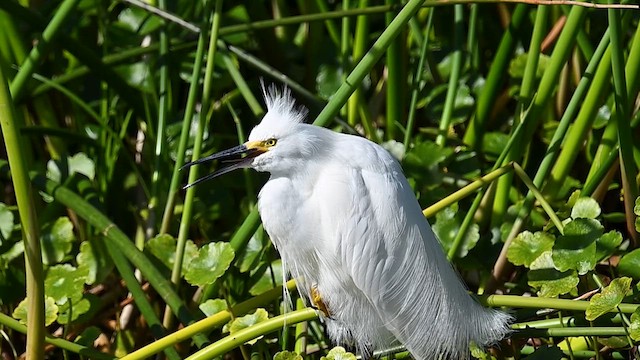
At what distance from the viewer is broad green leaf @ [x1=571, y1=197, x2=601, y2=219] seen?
172 cm

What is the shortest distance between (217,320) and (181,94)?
139 cm

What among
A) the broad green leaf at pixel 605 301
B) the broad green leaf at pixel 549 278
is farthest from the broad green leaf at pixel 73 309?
the broad green leaf at pixel 605 301

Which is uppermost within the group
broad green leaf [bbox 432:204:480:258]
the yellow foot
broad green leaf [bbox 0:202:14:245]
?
broad green leaf [bbox 0:202:14:245]

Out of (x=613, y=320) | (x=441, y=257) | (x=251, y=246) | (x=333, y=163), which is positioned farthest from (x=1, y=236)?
(x=613, y=320)

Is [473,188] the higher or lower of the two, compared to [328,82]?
lower

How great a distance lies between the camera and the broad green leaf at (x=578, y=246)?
63.4 inches

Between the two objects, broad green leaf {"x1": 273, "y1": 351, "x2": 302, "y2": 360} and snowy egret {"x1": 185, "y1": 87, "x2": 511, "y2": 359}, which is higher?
snowy egret {"x1": 185, "y1": 87, "x2": 511, "y2": 359}

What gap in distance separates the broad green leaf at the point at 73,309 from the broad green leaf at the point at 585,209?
40.7 inches

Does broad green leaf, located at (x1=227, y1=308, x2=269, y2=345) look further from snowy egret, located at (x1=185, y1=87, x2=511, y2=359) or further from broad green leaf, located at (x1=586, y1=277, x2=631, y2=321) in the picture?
broad green leaf, located at (x1=586, y1=277, x2=631, y2=321)

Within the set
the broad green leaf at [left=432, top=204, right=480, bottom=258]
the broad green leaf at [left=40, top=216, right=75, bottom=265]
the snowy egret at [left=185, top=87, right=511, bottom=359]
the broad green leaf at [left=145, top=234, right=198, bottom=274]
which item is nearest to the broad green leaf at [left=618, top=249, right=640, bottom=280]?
the snowy egret at [left=185, top=87, right=511, bottom=359]

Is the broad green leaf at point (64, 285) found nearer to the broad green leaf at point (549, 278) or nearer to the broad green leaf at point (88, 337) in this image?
the broad green leaf at point (88, 337)

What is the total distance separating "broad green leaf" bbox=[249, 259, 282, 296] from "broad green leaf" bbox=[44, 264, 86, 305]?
16.0 inches

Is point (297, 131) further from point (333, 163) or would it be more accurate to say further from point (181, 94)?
point (181, 94)

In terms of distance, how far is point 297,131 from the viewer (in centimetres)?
169
